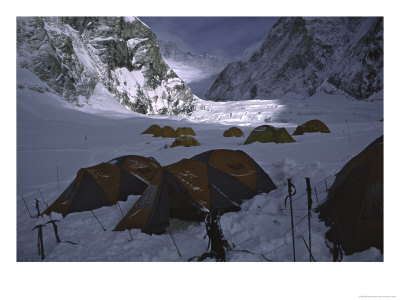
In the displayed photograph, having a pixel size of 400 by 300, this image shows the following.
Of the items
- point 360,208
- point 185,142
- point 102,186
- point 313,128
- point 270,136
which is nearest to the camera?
point 360,208

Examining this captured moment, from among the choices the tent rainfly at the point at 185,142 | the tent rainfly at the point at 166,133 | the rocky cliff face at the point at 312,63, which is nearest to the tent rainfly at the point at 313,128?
the tent rainfly at the point at 185,142

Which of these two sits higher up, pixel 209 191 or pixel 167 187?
pixel 167 187

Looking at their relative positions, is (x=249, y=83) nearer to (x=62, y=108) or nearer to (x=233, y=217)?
(x=62, y=108)

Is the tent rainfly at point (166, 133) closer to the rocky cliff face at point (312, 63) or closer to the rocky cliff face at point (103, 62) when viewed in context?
the rocky cliff face at point (103, 62)

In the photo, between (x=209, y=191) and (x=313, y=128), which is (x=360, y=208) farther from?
(x=313, y=128)

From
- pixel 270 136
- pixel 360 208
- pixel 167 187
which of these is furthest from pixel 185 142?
pixel 360 208
